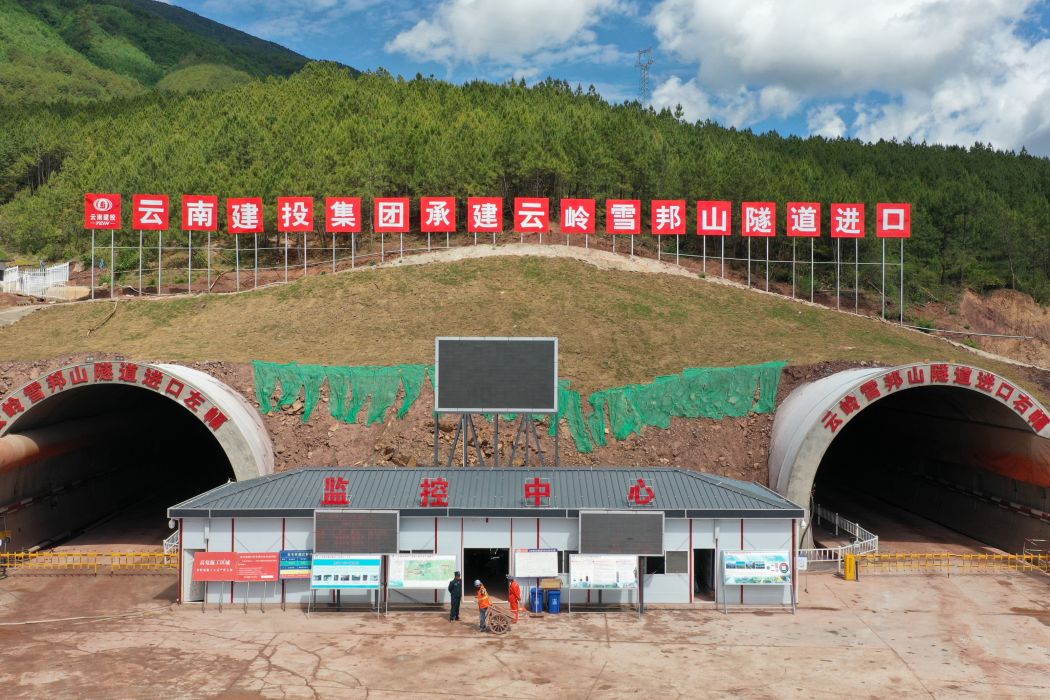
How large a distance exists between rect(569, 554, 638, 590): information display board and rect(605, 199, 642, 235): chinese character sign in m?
42.9

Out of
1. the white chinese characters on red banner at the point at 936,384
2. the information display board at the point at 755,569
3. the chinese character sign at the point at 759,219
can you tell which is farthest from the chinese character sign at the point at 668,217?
the information display board at the point at 755,569

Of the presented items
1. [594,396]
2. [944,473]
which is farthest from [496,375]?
[944,473]

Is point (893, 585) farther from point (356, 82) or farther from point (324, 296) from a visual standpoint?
point (356, 82)

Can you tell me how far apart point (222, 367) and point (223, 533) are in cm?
1966

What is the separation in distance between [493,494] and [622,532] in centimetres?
467

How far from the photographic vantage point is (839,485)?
57.4 m

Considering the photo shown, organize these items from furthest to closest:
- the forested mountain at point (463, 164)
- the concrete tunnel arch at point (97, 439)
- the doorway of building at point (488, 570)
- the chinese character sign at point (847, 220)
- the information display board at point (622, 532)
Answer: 1. the forested mountain at point (463, 164)
2. the chinese character sign at point (847, 220)
3. the concrete tunnel arch at point (97, 439)
4. the doorway of building at point (488, 570)
5. the information display board at point (622, 532)

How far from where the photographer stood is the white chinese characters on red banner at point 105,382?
1357 inches

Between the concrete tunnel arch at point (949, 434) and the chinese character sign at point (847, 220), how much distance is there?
2538 cm

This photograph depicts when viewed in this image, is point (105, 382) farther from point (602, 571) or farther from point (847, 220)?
point (847, 220)

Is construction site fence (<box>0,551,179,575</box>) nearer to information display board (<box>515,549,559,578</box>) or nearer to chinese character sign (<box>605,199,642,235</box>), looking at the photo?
information display board (<box>515,549,559,578</box>)

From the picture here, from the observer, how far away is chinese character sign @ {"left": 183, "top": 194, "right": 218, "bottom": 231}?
6612 cm

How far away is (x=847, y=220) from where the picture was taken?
7069 centimetres

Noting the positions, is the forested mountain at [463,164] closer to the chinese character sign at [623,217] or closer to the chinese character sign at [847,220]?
the chinese character sign at [847,220]
